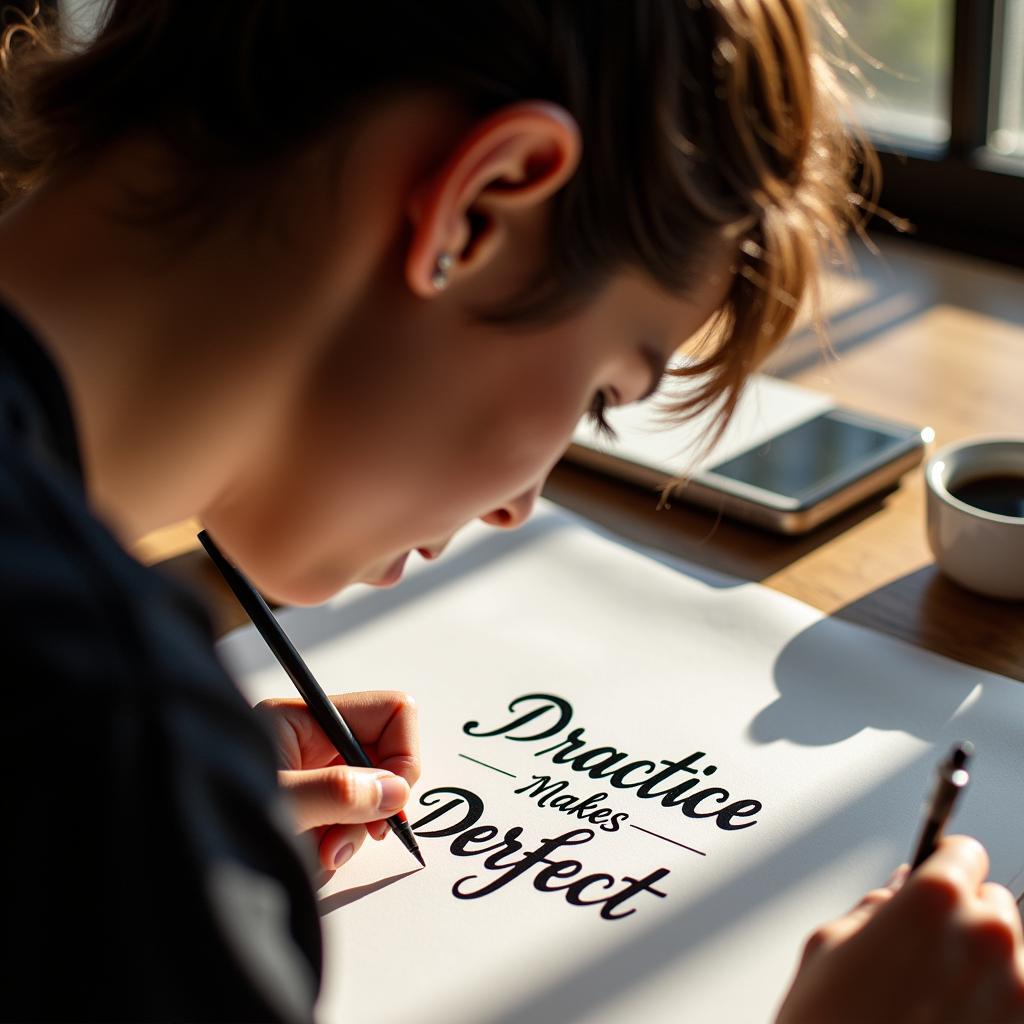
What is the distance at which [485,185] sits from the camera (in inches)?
17.3

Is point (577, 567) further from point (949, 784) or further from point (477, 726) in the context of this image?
point (949, 784)

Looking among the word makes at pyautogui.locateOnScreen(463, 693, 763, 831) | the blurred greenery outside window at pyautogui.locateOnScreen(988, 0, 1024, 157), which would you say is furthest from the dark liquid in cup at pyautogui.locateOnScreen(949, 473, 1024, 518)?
the blurred greenery outside window at pyautogui.locateOnScreen(988, 0, 1024, 157)

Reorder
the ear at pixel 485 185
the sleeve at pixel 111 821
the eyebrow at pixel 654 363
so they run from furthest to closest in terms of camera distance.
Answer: the eyebrow at pixel 654 363
the ear at pixel 485 185
the sleeve at pixel 111 821

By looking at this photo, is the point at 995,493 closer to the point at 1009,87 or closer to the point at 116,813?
the point at 116,813

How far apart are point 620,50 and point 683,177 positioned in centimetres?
5

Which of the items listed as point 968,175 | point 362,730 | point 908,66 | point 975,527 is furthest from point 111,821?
point 908,66

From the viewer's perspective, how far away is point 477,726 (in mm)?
654

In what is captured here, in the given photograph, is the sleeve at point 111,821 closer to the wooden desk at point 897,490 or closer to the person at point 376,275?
the person at point 376,275

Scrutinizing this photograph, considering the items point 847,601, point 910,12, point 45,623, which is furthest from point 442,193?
point 910,12

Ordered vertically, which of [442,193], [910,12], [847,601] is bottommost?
[847,601]

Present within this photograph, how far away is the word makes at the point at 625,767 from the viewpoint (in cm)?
58

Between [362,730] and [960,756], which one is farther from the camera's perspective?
[362,730]

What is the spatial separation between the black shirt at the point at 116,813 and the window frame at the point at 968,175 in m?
1.02

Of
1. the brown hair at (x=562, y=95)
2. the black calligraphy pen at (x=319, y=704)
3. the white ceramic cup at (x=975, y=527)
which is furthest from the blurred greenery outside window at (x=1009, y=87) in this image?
the black calligraphy pen at (x=319, y=704)
